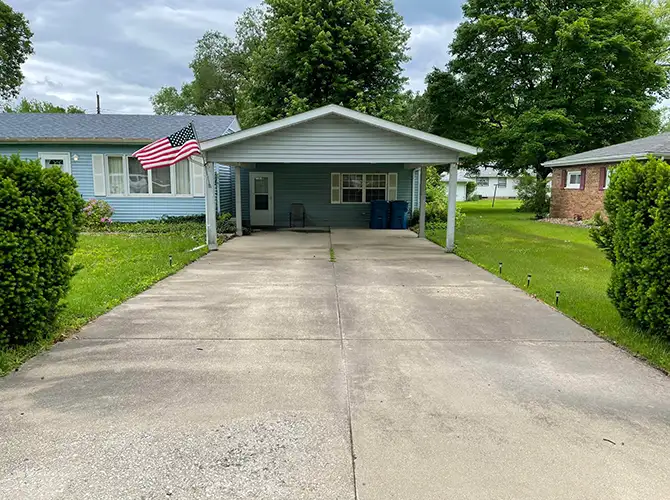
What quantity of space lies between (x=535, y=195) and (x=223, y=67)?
2339cm

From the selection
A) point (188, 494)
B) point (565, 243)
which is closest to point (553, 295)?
point (188, 494)

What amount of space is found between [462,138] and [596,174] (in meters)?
9.93

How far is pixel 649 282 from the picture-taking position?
4410mm

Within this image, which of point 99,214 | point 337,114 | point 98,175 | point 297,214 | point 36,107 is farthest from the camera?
point 36,107

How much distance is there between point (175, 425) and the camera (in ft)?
9.63

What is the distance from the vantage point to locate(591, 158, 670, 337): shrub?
167 inches

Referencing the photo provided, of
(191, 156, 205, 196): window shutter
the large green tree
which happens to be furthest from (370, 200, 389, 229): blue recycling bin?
the large green tree

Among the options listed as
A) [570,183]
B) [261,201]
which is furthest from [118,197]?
[570,183]

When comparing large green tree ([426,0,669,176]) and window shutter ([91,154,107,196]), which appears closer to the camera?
window shutter ([91,154,107,196])

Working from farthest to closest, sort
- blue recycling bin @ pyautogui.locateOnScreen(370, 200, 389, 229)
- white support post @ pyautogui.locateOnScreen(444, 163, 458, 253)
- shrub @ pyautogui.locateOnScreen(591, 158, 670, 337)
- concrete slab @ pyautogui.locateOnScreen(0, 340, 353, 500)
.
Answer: blue recycling bin @ pyautogui.locateOnScreen(370, 200, 389, 229), white support post @ pyautogui.locateOnScreen(444, 163, 458, 253), shrub @ pyautogui.locateOnScreen(591, 158, 670, 337), concrete slab @ pyautogui.locateOnScreen(0, 340, 353, 500)

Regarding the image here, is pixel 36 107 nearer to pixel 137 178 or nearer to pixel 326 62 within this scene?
pixel 326 62

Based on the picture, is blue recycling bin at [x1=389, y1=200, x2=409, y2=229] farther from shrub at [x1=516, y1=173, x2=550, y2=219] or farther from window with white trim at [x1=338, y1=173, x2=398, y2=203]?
shrub at [x1=516, y1=173, x2=550, y2=219]

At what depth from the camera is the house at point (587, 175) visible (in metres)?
16.3

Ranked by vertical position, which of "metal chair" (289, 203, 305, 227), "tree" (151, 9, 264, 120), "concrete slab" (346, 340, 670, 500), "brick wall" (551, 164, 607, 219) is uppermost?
"tree" (151, 9, 264, 120)
